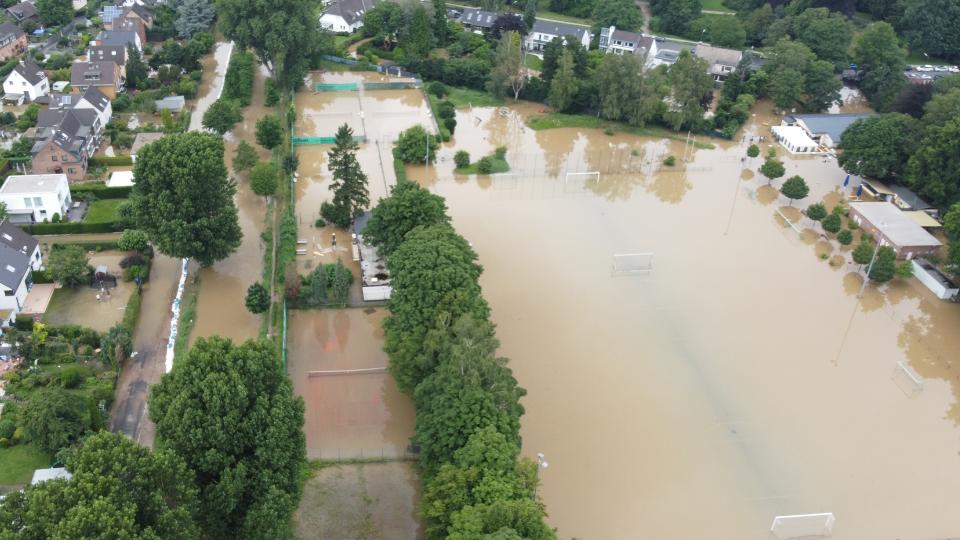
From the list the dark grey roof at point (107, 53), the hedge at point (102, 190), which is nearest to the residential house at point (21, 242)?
the hedge at point (102, 190)

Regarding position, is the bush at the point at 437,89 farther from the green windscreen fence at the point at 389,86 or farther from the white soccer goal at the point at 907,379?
the white soccer goal at the point at 907,379

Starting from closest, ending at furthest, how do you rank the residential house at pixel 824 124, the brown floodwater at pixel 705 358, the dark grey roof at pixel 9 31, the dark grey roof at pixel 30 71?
the brown floodwater at pixel 705 358 < the dark grey roof at pixel 30 71 < the residential house at pixel 824 124 < the dark grey roof at pixel 9 31

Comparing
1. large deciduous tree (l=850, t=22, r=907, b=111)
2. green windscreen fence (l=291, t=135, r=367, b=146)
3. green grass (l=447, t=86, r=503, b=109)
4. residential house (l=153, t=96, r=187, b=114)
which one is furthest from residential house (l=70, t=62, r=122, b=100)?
large deciduous tree (l=850, t=22, r=907, b=111)

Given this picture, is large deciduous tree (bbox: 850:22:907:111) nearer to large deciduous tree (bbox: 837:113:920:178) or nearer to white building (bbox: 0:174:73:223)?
large deciduous tree (bbox: 837:113:920:178)

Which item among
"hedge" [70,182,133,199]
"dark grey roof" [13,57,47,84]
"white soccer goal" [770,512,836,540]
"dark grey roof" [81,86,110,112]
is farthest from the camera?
"dark grey roof" [13,57,47,84]

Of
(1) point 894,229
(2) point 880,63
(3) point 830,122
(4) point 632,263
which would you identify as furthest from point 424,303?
(2) point 880,63

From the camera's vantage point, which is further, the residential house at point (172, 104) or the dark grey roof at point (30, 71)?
the residential house at point (172, 104)
